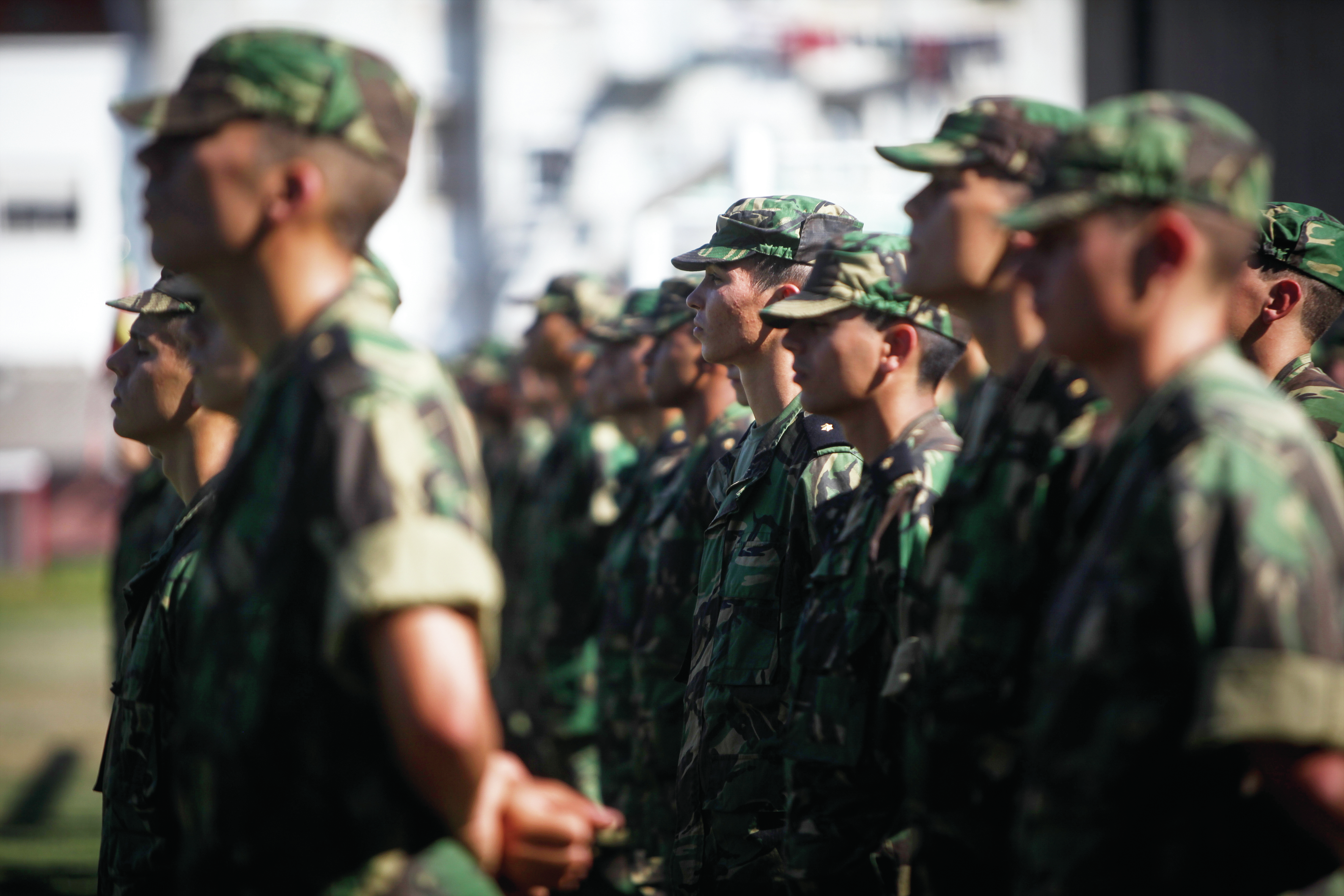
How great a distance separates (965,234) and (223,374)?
72.9 inches

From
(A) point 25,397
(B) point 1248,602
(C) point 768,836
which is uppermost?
(B) point 1248,602

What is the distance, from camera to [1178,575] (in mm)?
2137

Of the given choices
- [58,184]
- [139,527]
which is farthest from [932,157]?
[58,184]

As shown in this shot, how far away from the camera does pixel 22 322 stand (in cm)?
3028

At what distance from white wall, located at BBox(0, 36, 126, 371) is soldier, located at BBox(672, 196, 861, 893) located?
27727mm

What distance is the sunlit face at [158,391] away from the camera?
4121 mm

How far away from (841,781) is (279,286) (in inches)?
67.4

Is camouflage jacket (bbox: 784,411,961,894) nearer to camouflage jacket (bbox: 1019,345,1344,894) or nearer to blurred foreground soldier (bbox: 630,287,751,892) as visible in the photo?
camouflage jacket (bbox: 1019,345,1344,894)

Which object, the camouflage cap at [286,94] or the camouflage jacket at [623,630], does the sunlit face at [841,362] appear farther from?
the camouflage jacket at [623,630]

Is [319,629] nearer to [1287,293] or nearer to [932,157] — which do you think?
[932,157]

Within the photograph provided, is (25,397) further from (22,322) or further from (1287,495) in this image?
(1287,495)

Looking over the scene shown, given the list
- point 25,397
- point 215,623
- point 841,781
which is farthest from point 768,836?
point 25,397

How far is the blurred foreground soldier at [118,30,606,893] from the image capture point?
7.20 ft

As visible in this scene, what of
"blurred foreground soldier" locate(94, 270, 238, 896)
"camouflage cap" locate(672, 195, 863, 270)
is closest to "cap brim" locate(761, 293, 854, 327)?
"camouflage cap" locate(672, 195, 863, 270)
